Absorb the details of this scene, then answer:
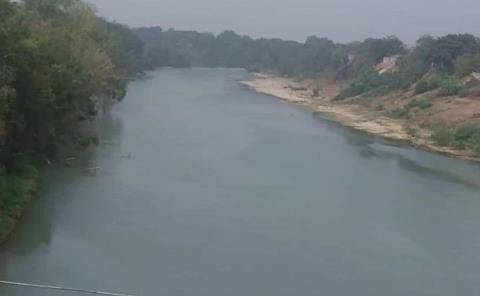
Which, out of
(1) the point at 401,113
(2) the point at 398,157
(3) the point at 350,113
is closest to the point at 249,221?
(2) the point at 398,157

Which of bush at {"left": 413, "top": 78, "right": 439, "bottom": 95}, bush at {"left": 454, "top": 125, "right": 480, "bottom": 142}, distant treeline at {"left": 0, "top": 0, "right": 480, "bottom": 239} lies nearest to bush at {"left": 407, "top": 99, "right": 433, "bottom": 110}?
distant treeline at {"left": 0, "top": 0, "right": 480, "bottom": 239}

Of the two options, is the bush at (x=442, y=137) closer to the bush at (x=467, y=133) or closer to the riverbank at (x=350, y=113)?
the riverbank at (x=350, y=113)

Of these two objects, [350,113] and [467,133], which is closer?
[467,133]

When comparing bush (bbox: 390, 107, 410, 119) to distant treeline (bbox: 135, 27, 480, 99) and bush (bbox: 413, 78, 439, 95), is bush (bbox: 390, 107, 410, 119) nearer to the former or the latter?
distant treeline (bbox: 135, 27, 480, 99)

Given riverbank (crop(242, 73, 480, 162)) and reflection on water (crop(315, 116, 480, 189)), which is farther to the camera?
riverbank (crop(242, 73, 480, 162))

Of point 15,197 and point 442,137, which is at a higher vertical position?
point 442,137

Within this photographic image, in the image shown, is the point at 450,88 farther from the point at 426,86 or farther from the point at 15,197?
the point at 15,197

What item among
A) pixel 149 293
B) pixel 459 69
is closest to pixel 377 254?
pixel 149 293
